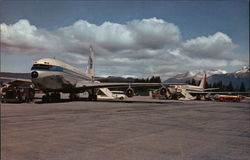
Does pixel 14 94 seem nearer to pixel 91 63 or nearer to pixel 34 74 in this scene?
pixel 34 74

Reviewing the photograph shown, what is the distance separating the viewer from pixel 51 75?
25531 mm

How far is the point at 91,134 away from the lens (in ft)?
24.8

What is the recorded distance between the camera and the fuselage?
78.5 ft

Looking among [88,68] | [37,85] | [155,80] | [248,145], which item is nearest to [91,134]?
[248,145]

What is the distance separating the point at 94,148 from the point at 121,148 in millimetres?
699

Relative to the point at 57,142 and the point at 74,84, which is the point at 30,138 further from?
the point at 74,84

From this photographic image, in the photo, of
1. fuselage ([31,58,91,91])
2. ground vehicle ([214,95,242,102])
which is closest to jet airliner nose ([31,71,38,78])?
fuselage ([31,58,91,91])

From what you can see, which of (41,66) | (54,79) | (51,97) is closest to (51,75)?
(54,79)

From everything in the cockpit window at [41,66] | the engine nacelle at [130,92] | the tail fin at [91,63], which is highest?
the tail fin at [91,63]

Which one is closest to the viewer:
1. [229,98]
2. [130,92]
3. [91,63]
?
[130,92]

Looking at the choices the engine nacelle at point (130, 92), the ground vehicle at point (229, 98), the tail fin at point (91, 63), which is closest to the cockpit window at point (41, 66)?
the engine nacelle at point (130, 92)

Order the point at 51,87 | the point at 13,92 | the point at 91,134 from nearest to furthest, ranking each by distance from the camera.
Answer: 1. the point at 91,134
2. the point at 13,92
3. the point at 51,87

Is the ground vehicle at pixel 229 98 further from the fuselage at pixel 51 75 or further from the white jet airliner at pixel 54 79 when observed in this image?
the fuselage at pixel 51 75

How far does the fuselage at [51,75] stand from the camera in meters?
23.9
